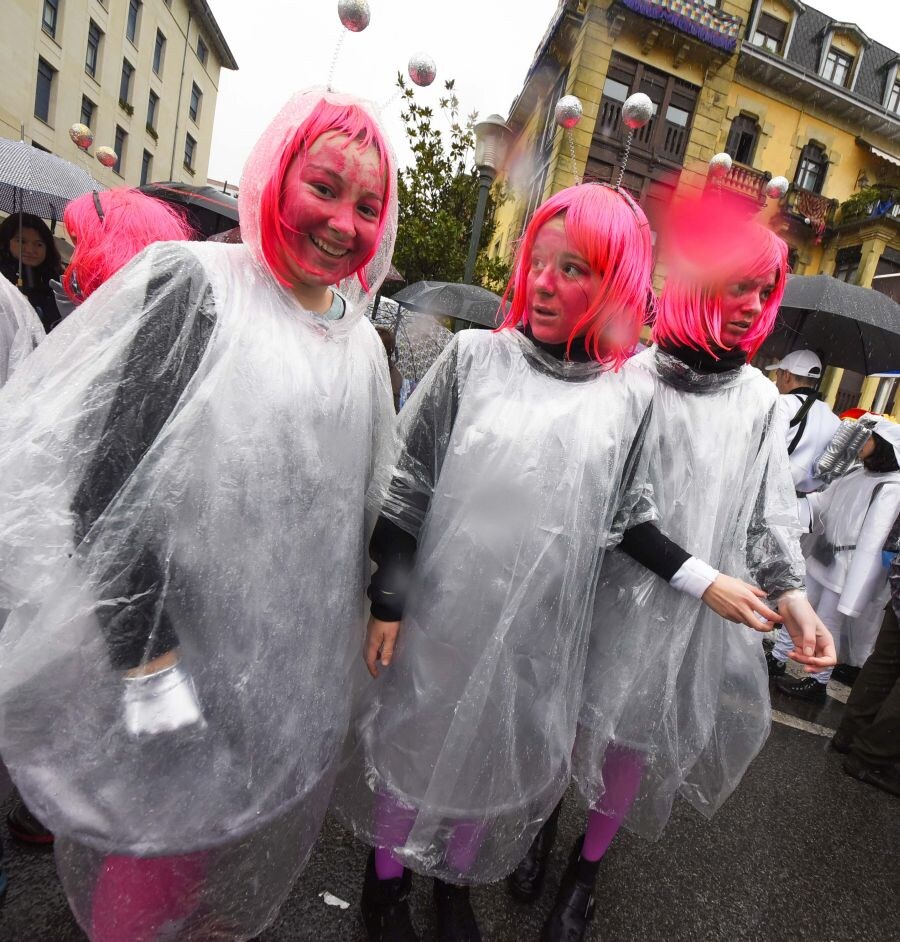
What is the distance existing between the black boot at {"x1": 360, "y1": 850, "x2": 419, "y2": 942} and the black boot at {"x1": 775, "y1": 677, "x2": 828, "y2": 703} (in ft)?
8.92

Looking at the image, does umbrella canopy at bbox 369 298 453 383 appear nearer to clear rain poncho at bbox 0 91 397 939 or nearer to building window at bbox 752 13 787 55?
clear rain poncho at bbox 0 91 397 939

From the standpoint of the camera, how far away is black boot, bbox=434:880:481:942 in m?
1.43

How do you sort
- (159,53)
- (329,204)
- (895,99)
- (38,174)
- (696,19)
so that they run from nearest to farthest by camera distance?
(329,204), (38,174), (696,19), (895,99), (159,53)

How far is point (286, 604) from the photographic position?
3.30 feet

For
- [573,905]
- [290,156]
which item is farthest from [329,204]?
[573,905]

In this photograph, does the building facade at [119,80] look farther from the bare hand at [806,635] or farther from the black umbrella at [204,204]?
the bare hand at [806,635]

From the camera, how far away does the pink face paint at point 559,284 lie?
1216 mm

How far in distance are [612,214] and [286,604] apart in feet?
3.20

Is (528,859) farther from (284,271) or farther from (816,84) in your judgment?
(816,84)

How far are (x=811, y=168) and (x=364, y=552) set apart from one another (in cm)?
1924

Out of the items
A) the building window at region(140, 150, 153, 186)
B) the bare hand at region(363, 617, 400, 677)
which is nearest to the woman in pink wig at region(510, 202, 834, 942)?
the bare hand at region(363, 617, 400, 677)

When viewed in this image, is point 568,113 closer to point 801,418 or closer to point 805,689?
point 801,418

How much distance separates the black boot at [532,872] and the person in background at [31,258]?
3.27 meters

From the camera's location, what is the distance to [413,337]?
20.5ft
